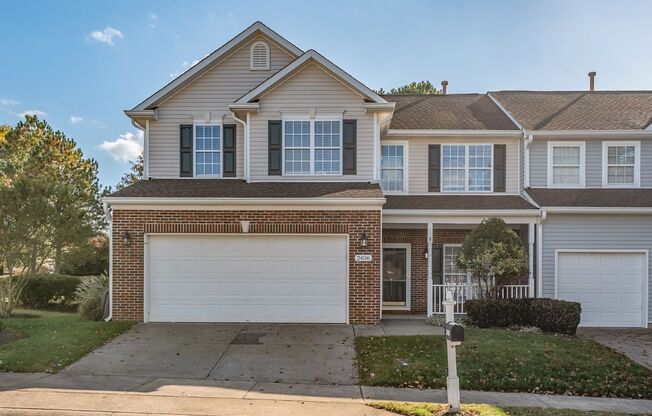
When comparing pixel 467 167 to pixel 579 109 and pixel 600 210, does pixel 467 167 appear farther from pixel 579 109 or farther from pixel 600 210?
pixel 579 109

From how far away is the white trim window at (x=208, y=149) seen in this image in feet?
43.5

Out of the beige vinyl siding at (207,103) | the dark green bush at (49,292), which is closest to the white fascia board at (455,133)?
the beige vinyl siding at (207,103)

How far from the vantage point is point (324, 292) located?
11312mm

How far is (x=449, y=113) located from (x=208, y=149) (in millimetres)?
8394

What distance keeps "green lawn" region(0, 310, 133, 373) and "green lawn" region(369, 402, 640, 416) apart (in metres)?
6.16

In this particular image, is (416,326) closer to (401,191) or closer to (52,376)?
(401,191)

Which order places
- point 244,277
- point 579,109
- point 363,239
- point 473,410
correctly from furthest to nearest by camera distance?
1. point 579,109
2. point 244,277
3. point 363,239
4. point 473,410

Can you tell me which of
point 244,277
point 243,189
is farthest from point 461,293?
point 243,189

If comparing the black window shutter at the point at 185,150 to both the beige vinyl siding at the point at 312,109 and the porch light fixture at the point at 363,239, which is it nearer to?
the beige vinyl siding at the point at 312,109

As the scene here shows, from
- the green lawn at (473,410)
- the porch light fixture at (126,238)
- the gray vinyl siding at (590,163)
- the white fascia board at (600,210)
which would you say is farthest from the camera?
the gray vinyl siding at (590,163)

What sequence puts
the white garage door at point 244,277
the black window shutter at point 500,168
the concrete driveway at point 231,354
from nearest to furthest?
the concrete driveway at point 231,354
the white garage door at point 244,277
the black window shutter at point 500,168

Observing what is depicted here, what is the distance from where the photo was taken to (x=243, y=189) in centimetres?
1190

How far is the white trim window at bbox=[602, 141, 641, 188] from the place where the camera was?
44.3 feet

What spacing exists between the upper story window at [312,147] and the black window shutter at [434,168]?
3282 millimetres
